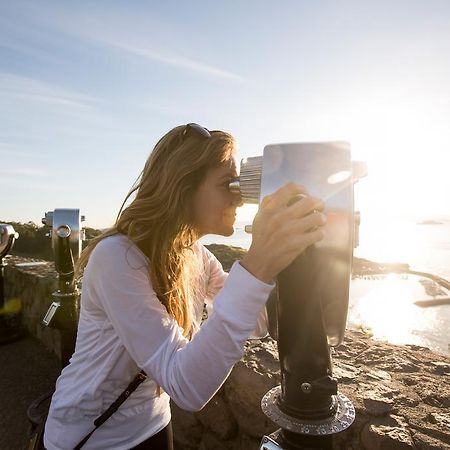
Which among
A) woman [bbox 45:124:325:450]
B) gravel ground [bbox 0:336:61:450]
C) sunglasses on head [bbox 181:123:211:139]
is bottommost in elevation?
gravel ground [bbox 0:336:61:450]

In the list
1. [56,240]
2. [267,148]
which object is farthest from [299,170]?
[56,240]

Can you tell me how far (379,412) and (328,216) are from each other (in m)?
0.98

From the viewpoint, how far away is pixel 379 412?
4.62 ft

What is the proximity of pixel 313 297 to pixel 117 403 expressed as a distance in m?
0.74

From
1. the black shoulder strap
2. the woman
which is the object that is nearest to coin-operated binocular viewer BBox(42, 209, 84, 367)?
the woman

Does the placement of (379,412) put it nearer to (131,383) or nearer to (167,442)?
(167,442)

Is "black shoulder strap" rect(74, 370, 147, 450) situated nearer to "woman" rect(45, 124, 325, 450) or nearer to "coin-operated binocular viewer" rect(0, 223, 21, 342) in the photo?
"woman" rect(45, 124, 325, 450)

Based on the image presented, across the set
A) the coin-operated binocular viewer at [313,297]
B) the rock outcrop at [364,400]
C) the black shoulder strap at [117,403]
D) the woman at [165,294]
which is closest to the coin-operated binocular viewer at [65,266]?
the rock outcrop at [364,400]

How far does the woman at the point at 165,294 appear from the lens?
77cm

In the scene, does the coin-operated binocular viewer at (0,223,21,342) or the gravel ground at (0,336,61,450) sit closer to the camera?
the gravel ground at (0,336,61,450)

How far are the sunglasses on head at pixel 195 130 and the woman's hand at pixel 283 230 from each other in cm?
63

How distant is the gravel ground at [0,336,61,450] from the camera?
3.01 m

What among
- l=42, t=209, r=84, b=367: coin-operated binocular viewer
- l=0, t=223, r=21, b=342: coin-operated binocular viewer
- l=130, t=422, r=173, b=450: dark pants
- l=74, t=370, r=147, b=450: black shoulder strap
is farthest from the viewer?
l=0, t=223, r=21, b=342: coin-operated binocular viewer

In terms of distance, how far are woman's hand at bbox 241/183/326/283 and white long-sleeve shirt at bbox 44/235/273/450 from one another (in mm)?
36
